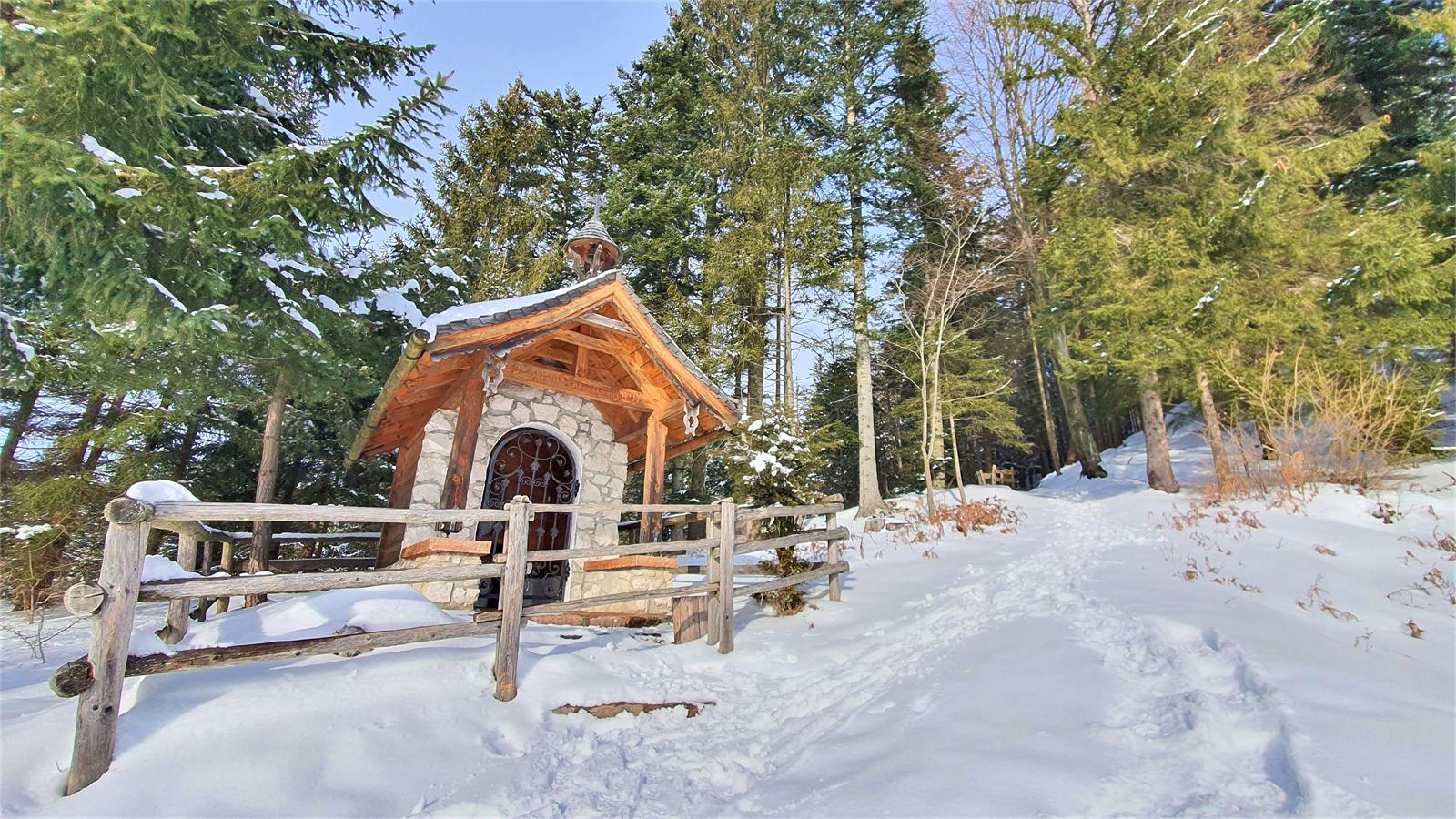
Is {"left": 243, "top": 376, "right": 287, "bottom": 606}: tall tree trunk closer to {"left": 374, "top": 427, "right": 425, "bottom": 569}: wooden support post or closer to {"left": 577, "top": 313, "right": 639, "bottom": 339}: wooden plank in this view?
{"left": 374, "top": 427, "right": 425, "bottom": 569}: wooden support post

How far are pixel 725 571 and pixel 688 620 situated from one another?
576 millimetres

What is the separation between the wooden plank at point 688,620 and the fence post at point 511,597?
176 cm

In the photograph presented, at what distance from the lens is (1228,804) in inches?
86.0

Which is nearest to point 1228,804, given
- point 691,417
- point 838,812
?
point 838,812

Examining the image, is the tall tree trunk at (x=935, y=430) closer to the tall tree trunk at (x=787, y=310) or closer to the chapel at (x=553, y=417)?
the tall tree trunk at (x=787, y=310)

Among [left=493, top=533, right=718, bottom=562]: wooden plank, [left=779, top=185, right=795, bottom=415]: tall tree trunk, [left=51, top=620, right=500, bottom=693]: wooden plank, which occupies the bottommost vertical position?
[left=51, top=620, right=500, bottom=693]: wooden plank

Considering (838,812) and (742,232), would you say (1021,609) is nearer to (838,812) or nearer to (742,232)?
(838,812)

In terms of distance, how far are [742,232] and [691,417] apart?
9655 millimetres

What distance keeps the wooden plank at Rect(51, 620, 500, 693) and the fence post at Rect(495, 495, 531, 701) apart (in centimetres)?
23

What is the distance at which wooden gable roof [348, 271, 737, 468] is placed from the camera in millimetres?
6176

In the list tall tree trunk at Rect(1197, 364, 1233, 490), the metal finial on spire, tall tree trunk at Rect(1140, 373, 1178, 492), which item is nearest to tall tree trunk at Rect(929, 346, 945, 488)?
tall tree trunk at Rect(1140, 373, 1178, 492)

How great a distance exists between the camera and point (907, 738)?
9.98 ft

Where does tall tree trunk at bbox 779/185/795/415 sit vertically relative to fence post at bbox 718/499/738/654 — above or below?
above

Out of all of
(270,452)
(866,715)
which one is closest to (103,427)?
(270,452)
